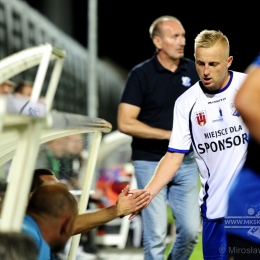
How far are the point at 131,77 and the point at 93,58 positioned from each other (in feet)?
17.6

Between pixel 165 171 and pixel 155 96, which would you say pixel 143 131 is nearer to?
pixel 155 96

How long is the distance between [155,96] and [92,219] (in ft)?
9.14

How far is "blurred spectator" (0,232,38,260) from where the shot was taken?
101 inches

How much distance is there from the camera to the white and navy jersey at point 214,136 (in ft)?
16.6

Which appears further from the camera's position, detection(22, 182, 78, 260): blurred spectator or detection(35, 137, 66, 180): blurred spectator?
detection(35, 137, 66, 180): blurred spectator

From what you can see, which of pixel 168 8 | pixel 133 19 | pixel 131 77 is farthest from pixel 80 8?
pixel 131 77

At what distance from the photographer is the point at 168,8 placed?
1129cm

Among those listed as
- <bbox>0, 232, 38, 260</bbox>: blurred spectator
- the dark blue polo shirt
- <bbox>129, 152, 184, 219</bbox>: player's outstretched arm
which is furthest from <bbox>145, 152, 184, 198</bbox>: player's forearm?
<bbox>0, 232, 38, 260</bbox>: blurred spectator

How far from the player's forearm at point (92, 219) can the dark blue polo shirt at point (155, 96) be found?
8.12 feet

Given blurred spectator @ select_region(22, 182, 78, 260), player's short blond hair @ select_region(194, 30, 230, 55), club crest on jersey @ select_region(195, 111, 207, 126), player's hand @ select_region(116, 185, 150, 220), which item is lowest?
blurred spectator @ select_region(22, 182, 78, 260)

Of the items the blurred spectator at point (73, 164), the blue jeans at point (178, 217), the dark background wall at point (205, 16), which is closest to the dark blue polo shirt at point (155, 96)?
the blue jeans at point (178, 217)

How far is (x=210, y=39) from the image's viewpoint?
500 cm

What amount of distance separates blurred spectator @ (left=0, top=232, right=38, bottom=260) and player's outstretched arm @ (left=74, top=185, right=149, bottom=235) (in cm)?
181

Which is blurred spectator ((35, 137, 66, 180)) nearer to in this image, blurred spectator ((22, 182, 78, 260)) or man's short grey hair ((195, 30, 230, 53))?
blurred spectator ((22, 182, 78, 260))
